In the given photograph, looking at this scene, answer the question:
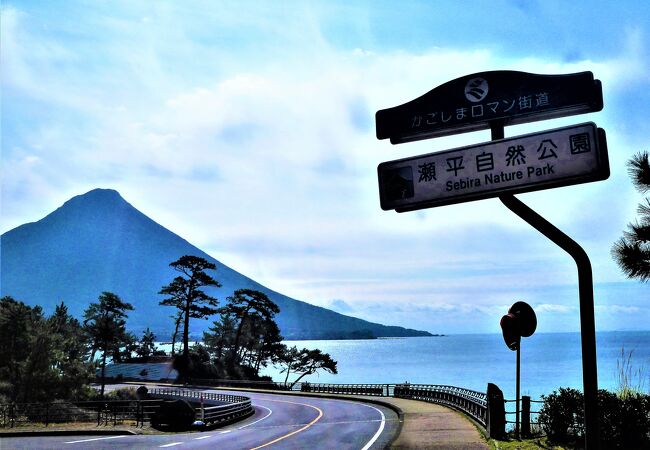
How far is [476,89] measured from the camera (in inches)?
272

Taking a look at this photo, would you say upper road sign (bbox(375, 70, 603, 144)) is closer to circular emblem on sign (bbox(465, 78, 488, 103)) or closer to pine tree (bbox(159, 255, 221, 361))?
circular emblem on sign (bbox(465, 78, 488, 103))

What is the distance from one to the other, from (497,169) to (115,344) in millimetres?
110715

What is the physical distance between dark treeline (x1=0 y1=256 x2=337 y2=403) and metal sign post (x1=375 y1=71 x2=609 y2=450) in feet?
161

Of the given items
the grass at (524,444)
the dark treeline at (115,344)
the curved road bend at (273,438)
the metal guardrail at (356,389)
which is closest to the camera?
the grass at (524,444)

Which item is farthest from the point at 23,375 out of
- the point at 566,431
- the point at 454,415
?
the point at 566,431

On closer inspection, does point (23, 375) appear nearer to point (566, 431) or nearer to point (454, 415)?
point (454, 415)

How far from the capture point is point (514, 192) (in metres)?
6.55

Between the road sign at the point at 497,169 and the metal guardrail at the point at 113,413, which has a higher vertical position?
the road sign at the point at 497,169

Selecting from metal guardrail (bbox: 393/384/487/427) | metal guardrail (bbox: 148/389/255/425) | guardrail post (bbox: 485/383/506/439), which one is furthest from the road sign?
metal guardrail (bbox: 148/389/255/425)

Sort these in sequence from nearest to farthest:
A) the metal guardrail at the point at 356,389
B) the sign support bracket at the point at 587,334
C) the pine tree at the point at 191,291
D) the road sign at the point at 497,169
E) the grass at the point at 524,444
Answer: the road sign at the point at 497,169 → the sign support bracket at the point at 587,334 → the grass at the point at 524,444 → the metal guardrail at the point at 356,389 → the pine tree at the point at 191,291

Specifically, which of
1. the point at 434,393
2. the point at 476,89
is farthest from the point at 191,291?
the point at 476,89

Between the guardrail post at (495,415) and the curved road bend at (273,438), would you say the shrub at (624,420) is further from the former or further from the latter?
the curved road bend at (273,438)

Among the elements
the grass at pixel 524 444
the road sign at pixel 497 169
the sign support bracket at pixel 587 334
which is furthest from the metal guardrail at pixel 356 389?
the road sign at pixel 497 169

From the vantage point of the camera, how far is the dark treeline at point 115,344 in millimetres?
50031
